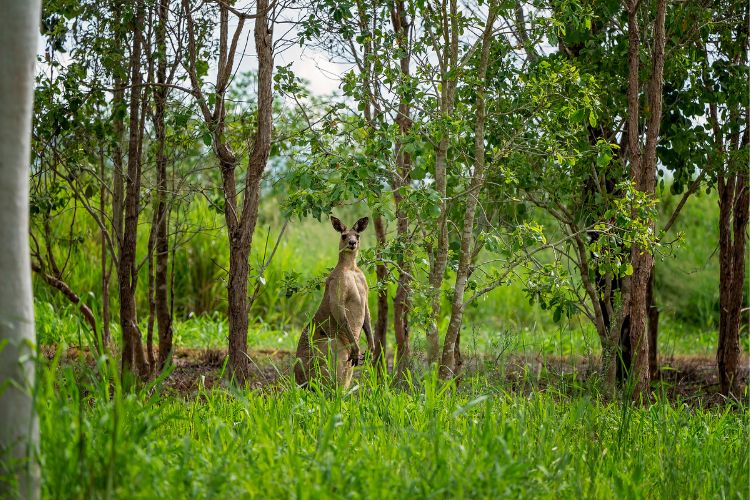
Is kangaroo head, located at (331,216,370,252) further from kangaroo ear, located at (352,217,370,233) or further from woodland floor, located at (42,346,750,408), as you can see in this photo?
woodland floor, located at (42,346,750,408)

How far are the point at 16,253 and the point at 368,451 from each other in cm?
152

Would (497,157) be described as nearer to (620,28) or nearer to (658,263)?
(620,28)

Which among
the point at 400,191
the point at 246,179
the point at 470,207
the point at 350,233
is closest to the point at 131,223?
the point at 246,179

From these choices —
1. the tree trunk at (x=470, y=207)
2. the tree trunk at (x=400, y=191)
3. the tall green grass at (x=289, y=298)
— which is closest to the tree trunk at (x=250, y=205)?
the tree trunk at (x=400, y=191)

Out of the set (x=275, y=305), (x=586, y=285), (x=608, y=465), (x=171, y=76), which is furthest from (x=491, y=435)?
(x=275, y=305)

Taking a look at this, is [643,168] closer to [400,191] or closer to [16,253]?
[400,191]

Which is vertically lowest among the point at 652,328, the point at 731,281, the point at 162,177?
the point at 652,328

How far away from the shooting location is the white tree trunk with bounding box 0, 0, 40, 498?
2906 millimetres

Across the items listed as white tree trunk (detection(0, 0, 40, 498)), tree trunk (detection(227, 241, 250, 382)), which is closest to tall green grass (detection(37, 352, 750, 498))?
white tree trunk (detection(0, 0, 40, 498))

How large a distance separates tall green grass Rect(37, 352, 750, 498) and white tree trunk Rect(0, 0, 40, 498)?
170 millimetres

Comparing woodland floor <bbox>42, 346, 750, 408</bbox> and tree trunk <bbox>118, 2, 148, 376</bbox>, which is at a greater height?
tree trunk <bbox>118, 2, 148, 376</bbox>

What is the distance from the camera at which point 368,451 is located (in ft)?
11.5

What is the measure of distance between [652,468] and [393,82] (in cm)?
301

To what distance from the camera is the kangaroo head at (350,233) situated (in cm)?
620
